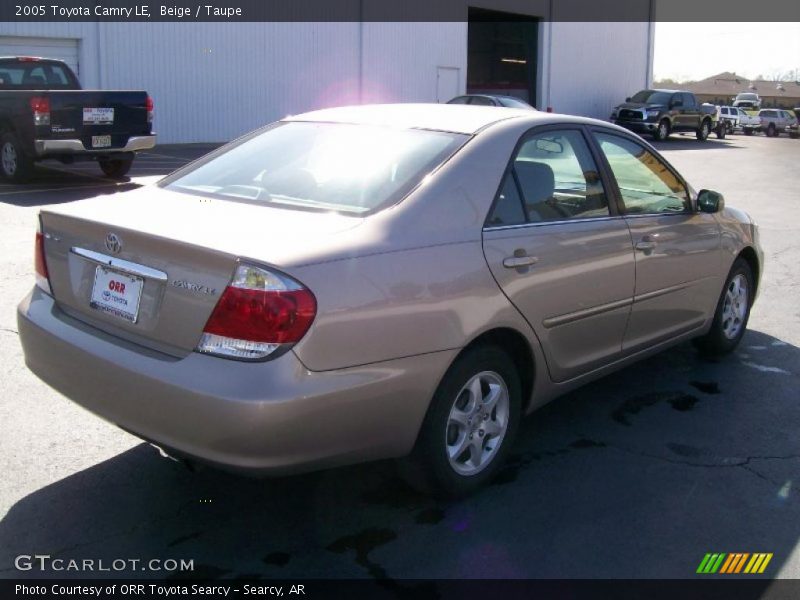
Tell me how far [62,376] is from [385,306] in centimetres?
135

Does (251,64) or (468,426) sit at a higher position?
(251,64)

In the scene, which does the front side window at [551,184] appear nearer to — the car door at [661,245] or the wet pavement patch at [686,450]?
the car door at [661,245]

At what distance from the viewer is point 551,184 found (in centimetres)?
431

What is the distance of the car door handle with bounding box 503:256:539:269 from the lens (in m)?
3.83

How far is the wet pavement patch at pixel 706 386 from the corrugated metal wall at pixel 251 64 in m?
17.2

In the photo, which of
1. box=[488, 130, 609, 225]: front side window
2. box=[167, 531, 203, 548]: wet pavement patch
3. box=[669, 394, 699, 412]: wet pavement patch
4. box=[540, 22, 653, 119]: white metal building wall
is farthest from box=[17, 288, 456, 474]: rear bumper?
box=[540, 22, 653, 119]: white metal building wall

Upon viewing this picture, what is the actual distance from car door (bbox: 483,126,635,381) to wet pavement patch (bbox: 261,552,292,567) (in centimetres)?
139

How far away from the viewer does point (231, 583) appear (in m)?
3.16

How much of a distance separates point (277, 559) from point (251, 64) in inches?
858

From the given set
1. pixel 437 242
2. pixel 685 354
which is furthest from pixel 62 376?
pixel 685 354

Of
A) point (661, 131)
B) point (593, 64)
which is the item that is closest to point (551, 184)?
point (661, 131)

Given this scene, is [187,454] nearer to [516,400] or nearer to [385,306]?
[385,306]

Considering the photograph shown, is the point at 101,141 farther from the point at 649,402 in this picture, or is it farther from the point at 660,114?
the point at 660,114

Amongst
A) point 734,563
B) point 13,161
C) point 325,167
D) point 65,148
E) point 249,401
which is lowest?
point 734,563
